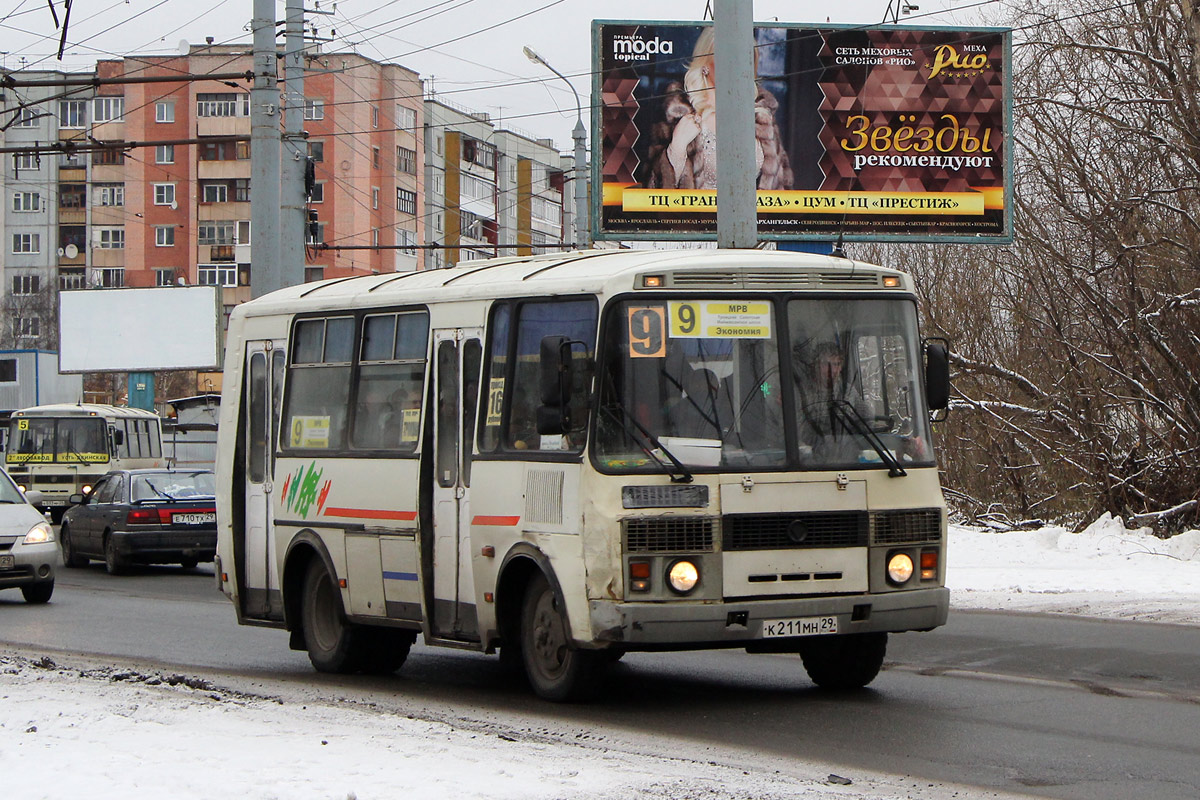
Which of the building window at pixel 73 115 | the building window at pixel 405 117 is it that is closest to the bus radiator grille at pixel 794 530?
the building window at pixel 405 117

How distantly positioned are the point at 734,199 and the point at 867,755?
1121 cm

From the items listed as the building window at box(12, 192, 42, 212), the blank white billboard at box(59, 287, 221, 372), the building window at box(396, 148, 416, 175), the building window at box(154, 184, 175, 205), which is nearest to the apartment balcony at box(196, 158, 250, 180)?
the building window at box(154, 184, 175, 205)

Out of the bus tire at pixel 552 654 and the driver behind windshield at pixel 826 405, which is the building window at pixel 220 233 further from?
the driver behind windshield at pixel 826 405

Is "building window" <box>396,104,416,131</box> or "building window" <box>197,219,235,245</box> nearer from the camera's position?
"building window" <box>396,104,416,131</box>

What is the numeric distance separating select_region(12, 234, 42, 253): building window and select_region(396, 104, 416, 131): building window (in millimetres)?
25351

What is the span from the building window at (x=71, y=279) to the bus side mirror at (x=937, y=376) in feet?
306

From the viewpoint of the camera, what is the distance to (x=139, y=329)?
211ft

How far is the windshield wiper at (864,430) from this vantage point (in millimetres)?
9703

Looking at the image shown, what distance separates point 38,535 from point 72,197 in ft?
281

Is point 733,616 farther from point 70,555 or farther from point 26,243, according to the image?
point 26,243

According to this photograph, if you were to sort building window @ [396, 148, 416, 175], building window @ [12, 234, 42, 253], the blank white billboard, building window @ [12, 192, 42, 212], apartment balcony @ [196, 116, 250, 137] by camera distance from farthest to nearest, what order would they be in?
building window @ [12, 234, 42, 253]
building window @ [12, 192, 42, 212]
building window @ [396, 148, 416, 175]
apartment balcony @ [196, 116, 250, 137]
the blank white billboard

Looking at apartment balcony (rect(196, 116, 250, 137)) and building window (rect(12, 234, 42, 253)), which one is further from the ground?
apartment balcony (rect(196, 116, 250, 137))

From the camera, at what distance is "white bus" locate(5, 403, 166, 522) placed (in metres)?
42.0

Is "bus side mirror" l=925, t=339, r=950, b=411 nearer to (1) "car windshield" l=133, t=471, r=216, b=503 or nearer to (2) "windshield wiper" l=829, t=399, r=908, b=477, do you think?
(2) "windshield wiper" l=829, t=399, r=908, b=477
